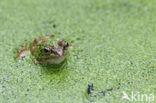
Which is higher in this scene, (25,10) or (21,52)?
(25,10)

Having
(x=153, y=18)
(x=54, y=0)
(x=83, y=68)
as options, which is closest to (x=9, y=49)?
(x=83, y=68)

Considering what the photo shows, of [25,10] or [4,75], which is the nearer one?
[4,75]

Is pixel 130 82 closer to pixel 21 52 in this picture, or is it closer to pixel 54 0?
pixel 21 52

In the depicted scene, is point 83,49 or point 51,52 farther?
point 83,49

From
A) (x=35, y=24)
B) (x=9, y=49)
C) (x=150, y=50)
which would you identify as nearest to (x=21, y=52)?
(x=9, y=49)

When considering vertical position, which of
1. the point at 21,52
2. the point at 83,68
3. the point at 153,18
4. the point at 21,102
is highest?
the point at 153,18

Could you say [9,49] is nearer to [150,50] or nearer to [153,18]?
[150,50]

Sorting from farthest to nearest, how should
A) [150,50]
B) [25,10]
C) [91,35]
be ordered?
[25,10] → [91,35] → [150,50]

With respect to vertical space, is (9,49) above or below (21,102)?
above

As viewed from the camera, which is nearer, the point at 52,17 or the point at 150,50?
the point at 150,50

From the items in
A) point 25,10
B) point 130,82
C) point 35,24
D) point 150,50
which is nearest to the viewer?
point 130,82
